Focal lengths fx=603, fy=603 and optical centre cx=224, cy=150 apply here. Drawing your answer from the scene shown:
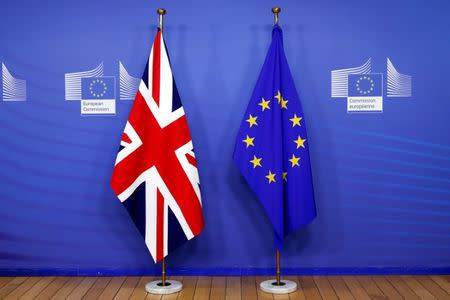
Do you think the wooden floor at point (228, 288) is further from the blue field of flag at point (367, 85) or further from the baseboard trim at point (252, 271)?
the blue field of flag at point (367, 85)

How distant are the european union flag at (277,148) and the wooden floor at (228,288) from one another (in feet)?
1.21

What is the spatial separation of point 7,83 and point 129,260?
149 centimetres

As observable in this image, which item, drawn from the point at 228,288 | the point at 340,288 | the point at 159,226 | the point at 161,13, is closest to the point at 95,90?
the point at 161,13

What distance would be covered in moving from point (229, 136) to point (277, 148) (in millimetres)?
471

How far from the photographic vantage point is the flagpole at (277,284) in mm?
3754

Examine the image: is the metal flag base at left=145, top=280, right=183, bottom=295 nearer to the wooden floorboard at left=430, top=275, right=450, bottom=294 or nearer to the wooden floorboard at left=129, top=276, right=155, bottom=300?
the wooden floorboard at left=129, top=276, right=155, bottom=300

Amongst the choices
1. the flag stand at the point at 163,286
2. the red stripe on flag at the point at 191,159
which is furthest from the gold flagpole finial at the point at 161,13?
the flag stand at the point at 163,286

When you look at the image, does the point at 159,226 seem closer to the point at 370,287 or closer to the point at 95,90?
the point at 95,90

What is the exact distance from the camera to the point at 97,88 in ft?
13.7

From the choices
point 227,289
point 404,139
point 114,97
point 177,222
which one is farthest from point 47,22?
point 404,139

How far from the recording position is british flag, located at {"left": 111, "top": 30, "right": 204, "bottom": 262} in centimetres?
380

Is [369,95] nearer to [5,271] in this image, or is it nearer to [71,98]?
[71,98]

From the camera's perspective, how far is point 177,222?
3.84 meters

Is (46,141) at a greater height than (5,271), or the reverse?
(46,141)
